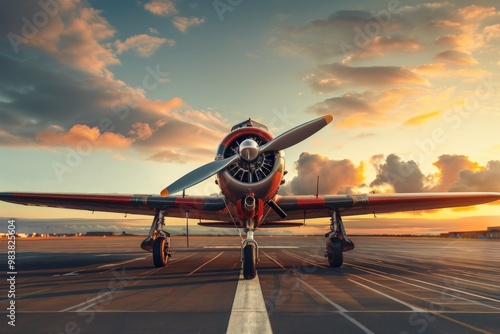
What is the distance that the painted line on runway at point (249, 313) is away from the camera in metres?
6.55

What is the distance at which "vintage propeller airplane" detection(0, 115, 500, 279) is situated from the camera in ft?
45.1

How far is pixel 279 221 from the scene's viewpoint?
21.2 m

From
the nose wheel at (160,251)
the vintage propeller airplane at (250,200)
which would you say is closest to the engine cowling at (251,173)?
the vintage propeller airplane at (250,200)

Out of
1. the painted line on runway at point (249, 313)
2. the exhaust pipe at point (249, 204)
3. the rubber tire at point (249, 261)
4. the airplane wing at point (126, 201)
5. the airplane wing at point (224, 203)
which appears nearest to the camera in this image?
the painted line on runway at point (249, 313)

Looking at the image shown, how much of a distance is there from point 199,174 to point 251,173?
186 cm

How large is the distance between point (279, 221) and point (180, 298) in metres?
12.0

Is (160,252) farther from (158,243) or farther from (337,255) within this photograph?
(337,255)

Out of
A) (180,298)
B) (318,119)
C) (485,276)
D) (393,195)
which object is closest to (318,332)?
(180,298)

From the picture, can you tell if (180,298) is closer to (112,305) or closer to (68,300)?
(112,305)

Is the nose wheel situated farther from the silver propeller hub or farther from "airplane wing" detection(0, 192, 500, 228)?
the silver propeller hub

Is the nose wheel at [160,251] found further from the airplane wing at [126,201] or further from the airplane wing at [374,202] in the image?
the airplane wing at [374,202]

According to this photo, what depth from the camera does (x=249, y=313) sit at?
7.74 metres

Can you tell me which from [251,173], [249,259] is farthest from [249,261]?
[251,173]

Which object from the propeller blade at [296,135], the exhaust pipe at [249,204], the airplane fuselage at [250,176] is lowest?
the exhaust pipe at [249,204]
